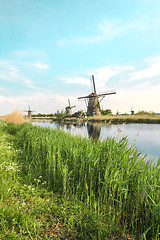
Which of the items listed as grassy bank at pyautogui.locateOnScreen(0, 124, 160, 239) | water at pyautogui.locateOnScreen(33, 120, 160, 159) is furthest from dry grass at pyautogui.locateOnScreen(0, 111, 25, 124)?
grassy bank at pyautogui.locateOnScreen(0, 124, 160, 239)

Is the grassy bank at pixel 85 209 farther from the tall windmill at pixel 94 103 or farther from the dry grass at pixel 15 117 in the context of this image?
the tall windmill at pixel 94 103

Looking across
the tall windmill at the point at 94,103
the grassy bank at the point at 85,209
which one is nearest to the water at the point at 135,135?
the grassy bank at the point at 85,209

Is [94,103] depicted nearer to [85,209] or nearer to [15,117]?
[15,117]

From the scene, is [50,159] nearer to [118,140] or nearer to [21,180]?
[21,180]

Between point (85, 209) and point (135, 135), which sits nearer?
point (85, 209)

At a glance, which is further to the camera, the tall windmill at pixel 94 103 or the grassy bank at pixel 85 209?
the tall windmill at pixel 94 103

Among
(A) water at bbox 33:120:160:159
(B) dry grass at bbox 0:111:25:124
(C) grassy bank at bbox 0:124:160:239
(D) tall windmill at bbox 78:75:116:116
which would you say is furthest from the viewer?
(D) tall windmill at bbox 78:75:116:116

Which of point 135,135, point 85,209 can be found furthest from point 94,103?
point 85,209

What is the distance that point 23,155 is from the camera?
6.73 meters

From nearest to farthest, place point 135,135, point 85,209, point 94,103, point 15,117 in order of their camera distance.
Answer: point 85,209
point 135,135
point 15,117
point 94,103

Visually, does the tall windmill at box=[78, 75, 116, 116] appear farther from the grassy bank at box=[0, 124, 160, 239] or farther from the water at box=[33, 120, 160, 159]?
the grassy bank at box=[0, 124, 160, 239]

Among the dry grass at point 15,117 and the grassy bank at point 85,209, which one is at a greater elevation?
the dry grass at point 15,117

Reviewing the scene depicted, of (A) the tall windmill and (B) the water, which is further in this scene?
(A) the tall windmill

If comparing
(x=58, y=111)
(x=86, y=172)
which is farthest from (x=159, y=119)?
(x=86, y=172)
